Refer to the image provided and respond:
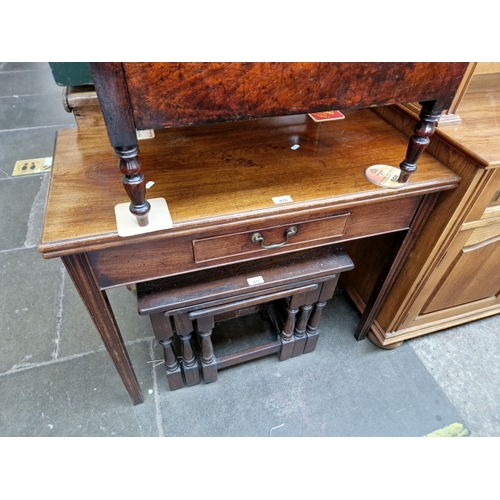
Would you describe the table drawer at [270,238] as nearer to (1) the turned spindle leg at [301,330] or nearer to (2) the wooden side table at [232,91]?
(2) the wooden side table at [232,91]

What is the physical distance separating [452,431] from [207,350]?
3.16 ft

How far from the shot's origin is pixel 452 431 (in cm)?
129

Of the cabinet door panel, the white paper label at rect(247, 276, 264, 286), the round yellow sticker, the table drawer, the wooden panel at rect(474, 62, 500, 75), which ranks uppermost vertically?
the wooden panel at rect(474, 62, 500, 75)

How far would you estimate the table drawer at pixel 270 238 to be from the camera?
0.85 m

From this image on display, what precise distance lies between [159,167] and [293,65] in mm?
434

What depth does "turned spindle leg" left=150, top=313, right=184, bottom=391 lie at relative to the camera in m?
1.05

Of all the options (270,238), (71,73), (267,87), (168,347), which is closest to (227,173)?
(270,238)

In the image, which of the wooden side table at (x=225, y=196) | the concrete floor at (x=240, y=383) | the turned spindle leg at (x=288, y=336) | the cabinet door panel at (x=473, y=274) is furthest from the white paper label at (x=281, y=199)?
the concrete floor at (x=240, y=383)

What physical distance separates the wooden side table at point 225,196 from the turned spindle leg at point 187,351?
19 cm

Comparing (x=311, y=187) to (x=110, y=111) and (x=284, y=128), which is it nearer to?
(x=284, y=128)

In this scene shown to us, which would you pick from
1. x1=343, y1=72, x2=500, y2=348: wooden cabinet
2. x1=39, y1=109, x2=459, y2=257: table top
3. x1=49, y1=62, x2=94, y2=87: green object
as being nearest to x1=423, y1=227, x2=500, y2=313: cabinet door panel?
x1=343, y1=72, x2=500, y2=348: wooden cabinet

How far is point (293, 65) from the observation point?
1.98 ft

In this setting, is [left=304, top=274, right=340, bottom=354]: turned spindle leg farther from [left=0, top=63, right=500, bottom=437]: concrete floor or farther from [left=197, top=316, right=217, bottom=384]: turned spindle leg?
[left=197, top=316, right=217, bottom=384]: turned spindle leg

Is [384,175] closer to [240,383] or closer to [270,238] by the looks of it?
[270,238]
